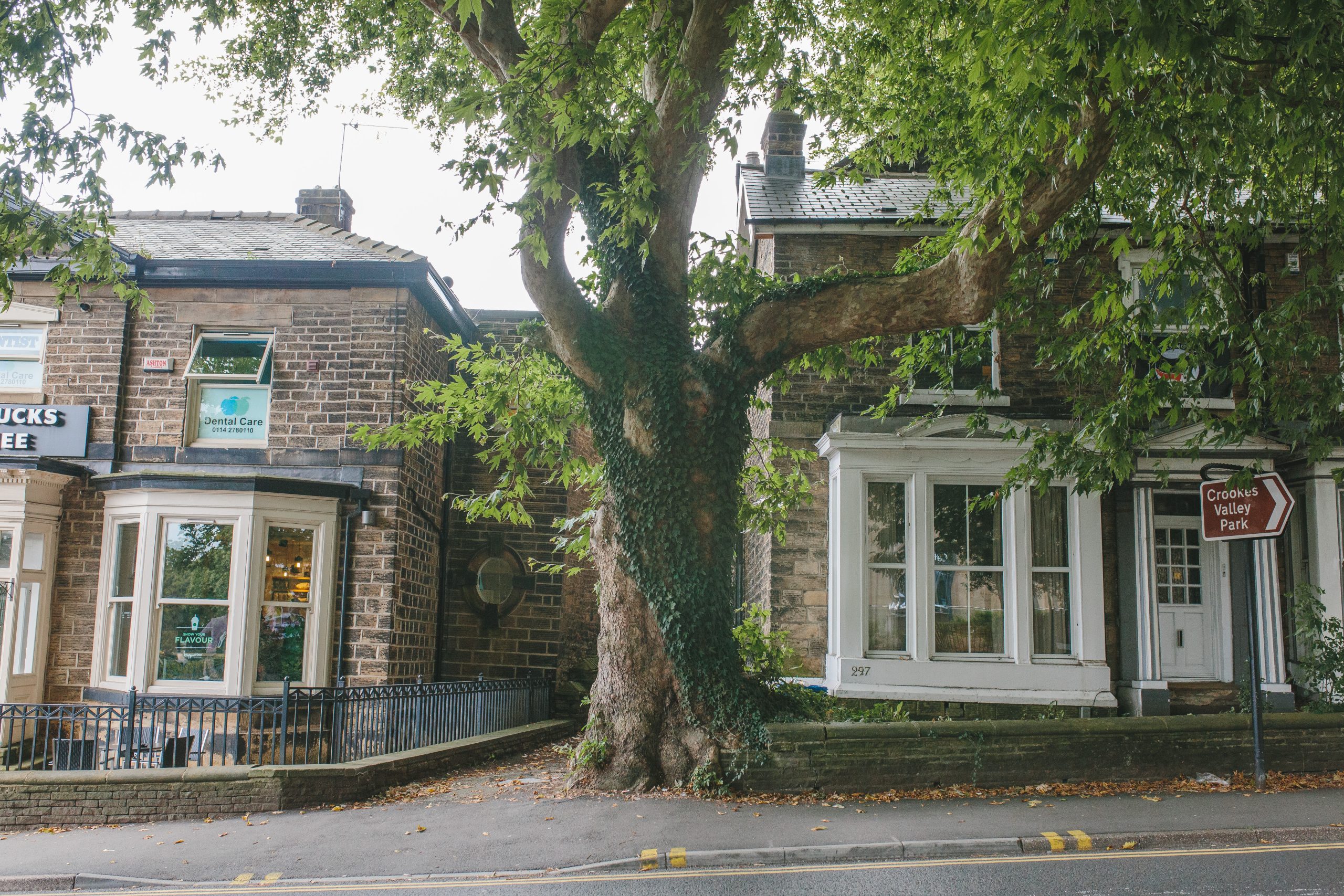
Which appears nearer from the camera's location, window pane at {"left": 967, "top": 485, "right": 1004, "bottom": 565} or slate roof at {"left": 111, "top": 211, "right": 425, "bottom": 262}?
window pane at {"left": 967, "top": 485, "right": 1004, "bottom": 565}

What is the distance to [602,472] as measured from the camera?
10000 millimetres

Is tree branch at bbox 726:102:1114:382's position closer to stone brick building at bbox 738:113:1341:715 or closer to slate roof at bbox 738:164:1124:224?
stone brick building at bbox 738:113:1341:715

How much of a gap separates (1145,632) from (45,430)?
14.5 metres

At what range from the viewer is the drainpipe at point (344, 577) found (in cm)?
1262

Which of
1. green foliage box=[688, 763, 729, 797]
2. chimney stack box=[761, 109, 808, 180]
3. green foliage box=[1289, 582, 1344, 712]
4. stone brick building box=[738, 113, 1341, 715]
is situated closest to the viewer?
green foliage box=[688, 763, 729, 797]

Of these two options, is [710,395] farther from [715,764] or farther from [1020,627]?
[1020,627]

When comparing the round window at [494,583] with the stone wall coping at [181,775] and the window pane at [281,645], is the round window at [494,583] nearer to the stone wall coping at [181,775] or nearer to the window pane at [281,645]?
the window pane at [281,645]

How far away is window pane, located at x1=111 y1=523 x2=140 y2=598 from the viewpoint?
41.6 feet

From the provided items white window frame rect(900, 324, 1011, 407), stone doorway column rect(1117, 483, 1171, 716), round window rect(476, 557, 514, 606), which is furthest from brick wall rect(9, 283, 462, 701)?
stone doorway column rect(1117, 483, 1171, 716)

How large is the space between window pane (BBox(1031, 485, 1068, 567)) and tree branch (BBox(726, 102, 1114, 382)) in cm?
358

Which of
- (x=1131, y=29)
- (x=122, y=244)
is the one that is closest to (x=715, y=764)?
(x=1131, y=29)

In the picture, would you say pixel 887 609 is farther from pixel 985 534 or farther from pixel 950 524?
pixel 985 534

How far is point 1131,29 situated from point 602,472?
605 cm

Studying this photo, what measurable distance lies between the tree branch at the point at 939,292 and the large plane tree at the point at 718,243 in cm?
2
